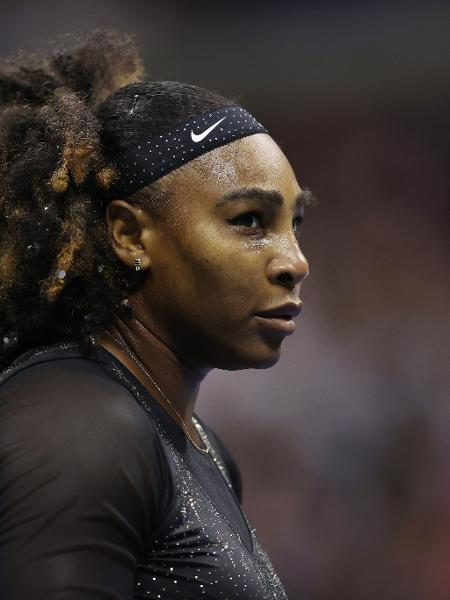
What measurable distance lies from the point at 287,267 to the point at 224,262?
108mm

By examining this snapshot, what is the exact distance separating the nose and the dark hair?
8.9 inches

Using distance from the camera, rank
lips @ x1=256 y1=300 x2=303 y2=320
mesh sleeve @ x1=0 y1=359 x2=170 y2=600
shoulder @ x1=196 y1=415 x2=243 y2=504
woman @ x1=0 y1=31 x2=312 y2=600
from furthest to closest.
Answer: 1. shoulder @ x1=196 y1=415 x2=243 y2=504
2. lips @ x1=256 y1=300 x2=303 y2=320
3. woman @ x1=0 y1=31 x2=312 y2=600
4. mesh sleeve @ x1=0 y1=359 x2=170 y2=600

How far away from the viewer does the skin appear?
5.12 ft

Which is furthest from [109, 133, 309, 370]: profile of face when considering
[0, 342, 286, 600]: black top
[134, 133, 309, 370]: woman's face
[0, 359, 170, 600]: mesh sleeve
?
[0, 359, 170, 600]: mesh sleeve

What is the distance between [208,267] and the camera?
61.1 inches

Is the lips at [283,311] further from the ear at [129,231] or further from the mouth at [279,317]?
the ear at [129,231]

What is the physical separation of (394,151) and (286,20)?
787 millimetres

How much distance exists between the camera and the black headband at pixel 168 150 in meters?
1.61

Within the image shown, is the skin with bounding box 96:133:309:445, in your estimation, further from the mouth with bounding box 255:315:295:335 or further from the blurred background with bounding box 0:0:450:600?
the blurred background with bounding box 0:0:450:600

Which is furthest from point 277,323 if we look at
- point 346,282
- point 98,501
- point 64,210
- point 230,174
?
point 346,282

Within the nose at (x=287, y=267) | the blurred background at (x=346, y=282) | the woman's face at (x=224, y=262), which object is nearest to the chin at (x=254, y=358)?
the woman's face at (x=224, y=262)

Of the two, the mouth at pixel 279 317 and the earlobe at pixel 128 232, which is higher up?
the earlobe at pixel 128 232

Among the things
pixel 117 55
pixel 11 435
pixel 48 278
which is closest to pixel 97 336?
pixel 48 278

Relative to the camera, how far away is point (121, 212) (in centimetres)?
162
